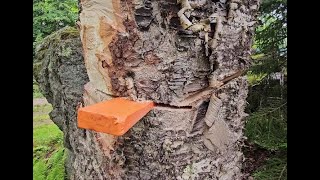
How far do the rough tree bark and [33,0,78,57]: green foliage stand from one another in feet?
12.1

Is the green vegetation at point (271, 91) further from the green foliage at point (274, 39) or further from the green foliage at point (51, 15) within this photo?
the green foliage at point (51, 15)

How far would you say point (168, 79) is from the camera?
102 centimetres

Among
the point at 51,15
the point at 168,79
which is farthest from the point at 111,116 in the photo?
the point at 51,15

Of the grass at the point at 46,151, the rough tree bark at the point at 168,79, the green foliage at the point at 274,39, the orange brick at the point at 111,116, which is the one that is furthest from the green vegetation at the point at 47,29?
the orange brick at the point at 111,116

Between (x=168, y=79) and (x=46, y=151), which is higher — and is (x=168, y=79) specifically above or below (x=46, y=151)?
above

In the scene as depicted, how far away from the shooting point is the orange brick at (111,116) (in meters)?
0.84

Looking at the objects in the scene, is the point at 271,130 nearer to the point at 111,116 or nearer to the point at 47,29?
the point at 111,116

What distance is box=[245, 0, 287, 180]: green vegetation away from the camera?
1913 millimetres

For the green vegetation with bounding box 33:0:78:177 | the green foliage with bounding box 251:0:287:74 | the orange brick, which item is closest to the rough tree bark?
the orange brick

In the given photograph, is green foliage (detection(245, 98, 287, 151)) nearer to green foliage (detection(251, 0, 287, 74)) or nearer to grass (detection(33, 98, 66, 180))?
green foliage (detection(251, 0, 287, 74))

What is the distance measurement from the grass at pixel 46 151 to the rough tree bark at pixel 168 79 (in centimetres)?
154

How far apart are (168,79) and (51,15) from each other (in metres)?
4.12

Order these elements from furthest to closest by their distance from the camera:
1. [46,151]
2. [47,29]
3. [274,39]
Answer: [47,29] < [46,151] < [274,39]
